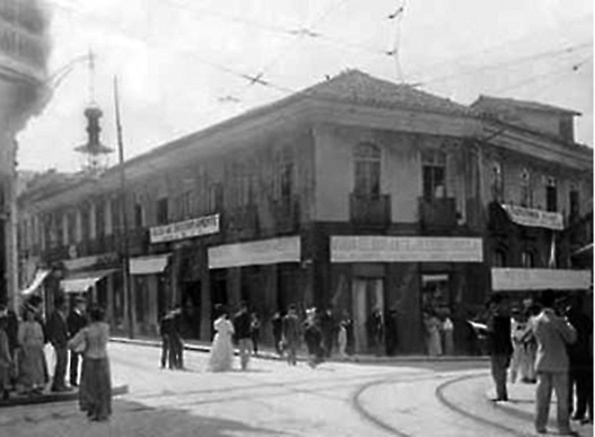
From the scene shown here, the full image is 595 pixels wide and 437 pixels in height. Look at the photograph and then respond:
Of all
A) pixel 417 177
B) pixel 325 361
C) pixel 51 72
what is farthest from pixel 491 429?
pixel 51 72

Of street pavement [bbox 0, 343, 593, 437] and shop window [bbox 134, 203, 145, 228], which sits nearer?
shop window [bbox 134, 203, 145, 228]

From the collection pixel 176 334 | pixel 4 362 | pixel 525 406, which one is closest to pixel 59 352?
pixel 4 362

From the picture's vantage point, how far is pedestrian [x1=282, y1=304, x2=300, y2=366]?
351cm

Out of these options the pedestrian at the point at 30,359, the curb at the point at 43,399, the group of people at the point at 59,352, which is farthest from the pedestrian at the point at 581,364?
the pedestrian at the point at 30,359

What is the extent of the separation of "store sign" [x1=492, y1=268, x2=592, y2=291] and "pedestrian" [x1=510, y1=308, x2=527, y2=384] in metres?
0.33

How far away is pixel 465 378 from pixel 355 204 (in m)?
1.79

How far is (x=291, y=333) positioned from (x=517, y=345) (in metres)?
1.45

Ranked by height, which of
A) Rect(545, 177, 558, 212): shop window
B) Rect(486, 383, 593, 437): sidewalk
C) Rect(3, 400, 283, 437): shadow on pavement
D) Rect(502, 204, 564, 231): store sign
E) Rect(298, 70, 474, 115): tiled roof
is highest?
Rect(298, 70, 474, 115): tiled roof

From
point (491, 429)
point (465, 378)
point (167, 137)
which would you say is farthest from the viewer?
point (465, 378)

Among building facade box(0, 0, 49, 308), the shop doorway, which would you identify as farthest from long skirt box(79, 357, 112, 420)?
the shop doorway

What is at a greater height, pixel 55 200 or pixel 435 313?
pixel 55 200

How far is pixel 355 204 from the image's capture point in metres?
3.11

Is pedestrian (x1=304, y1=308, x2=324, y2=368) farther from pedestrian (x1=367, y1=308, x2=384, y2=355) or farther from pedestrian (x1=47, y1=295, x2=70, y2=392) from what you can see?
pedestrian (x1=47, y1=295, x2=70, y2=392)

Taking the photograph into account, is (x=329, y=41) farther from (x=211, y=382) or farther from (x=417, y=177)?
(x=211, y=382)
